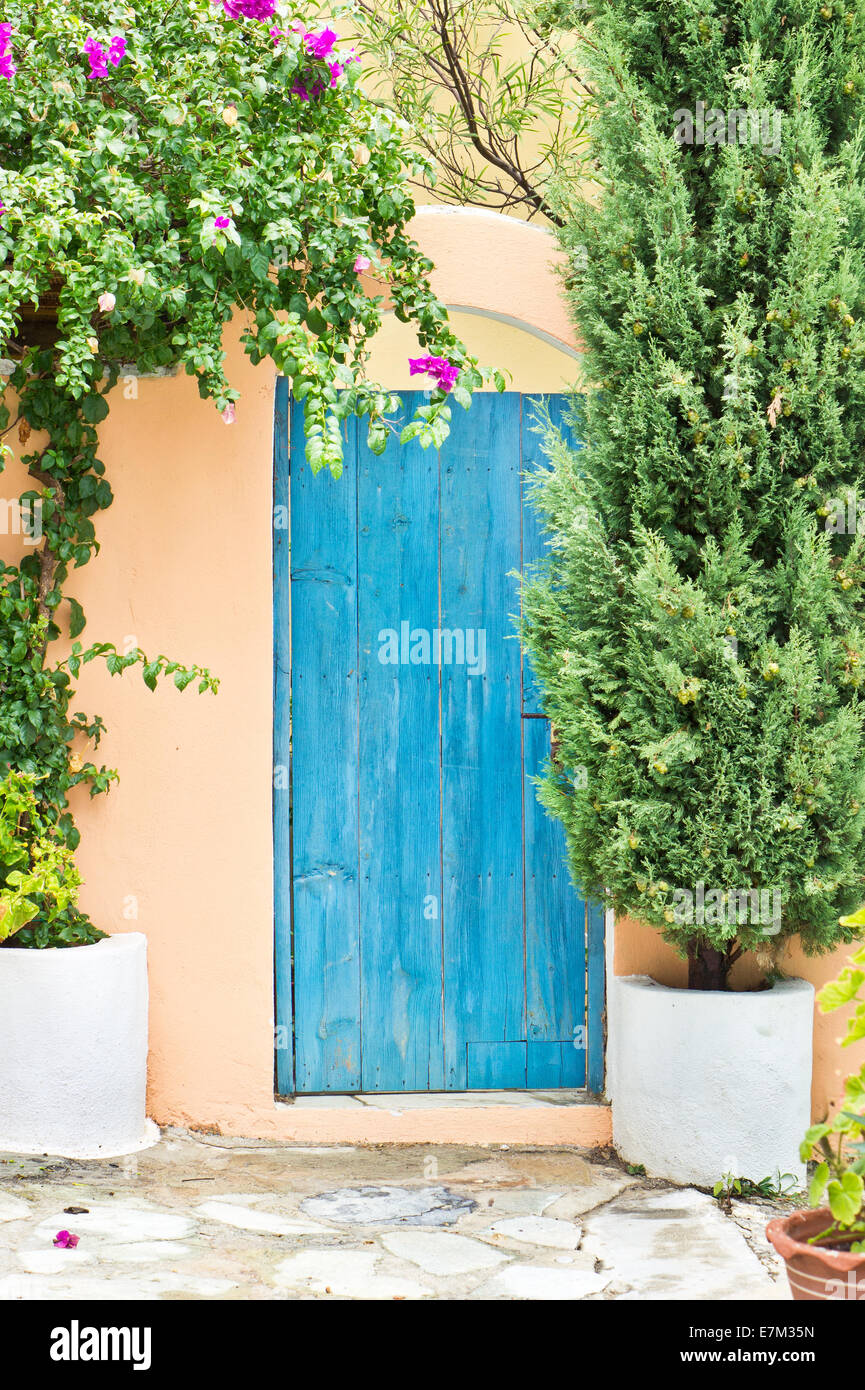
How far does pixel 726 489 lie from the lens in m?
Result: 3.32

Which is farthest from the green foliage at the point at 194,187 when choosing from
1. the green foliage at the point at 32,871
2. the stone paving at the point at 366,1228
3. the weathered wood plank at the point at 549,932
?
the stone paving at the point at 366,1228

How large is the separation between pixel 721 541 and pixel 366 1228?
2.12 m

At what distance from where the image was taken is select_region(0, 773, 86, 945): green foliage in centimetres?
341

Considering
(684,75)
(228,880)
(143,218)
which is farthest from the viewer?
(228,880)

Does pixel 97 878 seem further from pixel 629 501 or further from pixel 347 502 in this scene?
pixel 629 501

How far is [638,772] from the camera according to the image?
332cm

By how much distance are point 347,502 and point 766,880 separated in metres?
1.82

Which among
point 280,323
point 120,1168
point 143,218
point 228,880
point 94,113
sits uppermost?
point 94,113

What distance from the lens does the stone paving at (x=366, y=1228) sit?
8.79ft

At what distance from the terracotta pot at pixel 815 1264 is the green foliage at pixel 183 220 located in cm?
205

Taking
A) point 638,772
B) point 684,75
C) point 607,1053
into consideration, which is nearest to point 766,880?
point 638,772

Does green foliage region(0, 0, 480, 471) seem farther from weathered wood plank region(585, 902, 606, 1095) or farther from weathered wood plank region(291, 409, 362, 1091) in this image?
weathered wood plank region(585, 902, 606, 1095)

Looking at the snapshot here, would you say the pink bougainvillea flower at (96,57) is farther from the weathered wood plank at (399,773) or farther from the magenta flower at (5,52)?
the weathered wood plank at (399,773)

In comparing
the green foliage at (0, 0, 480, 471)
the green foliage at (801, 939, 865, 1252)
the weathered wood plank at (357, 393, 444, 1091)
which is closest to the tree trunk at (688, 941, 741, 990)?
the weathered wood plank at (357, 393, 444, 1091)
